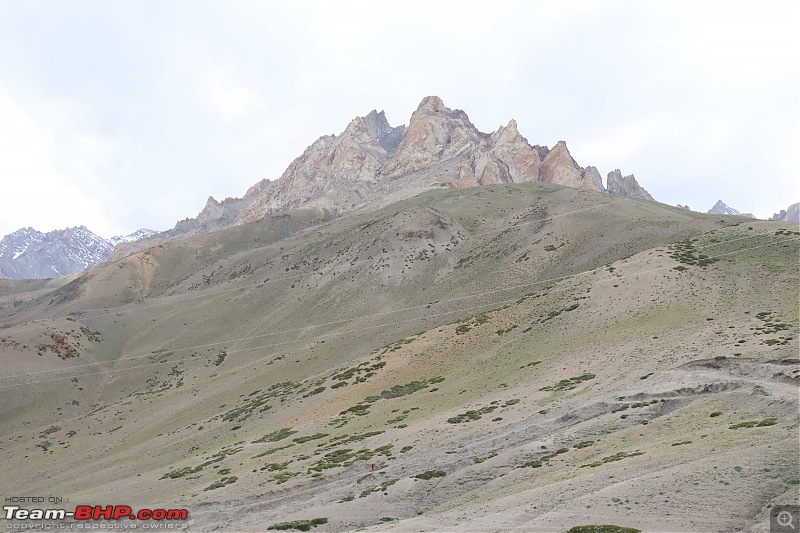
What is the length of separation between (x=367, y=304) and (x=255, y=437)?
46.9 metres

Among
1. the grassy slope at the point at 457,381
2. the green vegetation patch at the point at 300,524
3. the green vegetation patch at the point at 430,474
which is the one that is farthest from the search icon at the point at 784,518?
the green vegetation patch at the point at 300,524

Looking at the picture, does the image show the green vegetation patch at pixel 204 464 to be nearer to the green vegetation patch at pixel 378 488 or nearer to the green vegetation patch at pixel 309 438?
the green vegetation patch at pixel 309 438

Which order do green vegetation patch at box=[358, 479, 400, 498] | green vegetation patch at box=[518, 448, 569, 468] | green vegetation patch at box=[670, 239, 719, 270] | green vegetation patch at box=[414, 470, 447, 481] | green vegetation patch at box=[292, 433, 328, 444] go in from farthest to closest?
green vegetation patch at box=[670, 239, 719, 270]
green vegetation patch at box=[292, 433, 328, 444]
green vegetation patch at box=[414, 470, 447, 481]
green vegetation patch at box=[358, 479, 400, 498]
green vegetation patch at box=[518, 448, 569, 468]

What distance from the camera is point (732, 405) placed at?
27766 millimetres

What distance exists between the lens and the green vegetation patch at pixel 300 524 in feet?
85.9

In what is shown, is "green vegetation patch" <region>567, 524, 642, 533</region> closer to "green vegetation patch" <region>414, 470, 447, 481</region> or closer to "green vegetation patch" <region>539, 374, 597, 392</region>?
"green vegetation patch" <region>414, 470, 447, 481</region>

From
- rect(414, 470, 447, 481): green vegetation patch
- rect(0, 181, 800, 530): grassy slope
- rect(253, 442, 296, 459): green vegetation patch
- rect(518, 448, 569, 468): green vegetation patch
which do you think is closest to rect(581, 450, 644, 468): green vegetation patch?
rect(0, 181, 800, 530): grassy slope

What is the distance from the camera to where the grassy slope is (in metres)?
23.2

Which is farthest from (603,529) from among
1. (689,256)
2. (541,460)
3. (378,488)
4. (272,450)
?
(689,256)

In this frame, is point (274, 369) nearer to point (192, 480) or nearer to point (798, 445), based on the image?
point (192, 480)

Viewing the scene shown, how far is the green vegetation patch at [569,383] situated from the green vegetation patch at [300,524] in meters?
22.1

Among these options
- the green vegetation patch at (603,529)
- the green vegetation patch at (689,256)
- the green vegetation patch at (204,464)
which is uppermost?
the green vegetation patch at (689,256)

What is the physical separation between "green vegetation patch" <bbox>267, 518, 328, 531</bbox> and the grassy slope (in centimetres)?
80

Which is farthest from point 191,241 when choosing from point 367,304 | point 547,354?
point 547,354
